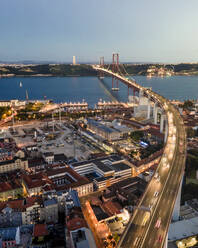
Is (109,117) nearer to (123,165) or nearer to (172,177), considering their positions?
(123,165)

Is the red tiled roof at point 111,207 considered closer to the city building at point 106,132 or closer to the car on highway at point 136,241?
the car on highway at point 136,241

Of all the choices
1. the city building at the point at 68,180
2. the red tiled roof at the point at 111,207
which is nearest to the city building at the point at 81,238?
the red tiled roof at the point at 111,207

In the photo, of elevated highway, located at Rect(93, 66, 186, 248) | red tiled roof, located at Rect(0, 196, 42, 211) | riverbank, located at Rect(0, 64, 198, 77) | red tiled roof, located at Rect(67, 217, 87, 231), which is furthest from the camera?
riverbank, located at Rect(0, 64, 198, 77)

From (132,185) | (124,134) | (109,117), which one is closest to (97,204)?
(132,185)

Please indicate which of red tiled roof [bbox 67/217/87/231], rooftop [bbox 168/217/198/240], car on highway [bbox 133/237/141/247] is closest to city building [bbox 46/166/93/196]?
red tiled roof [bbox 67/217/87/231]

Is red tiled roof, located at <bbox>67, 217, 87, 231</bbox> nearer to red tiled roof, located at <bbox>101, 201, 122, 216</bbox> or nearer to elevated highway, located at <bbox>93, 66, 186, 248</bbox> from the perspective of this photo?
elevated highway, located at <bbox>93, 66, 186, 248</bbox>

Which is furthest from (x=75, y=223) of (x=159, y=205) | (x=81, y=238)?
(x=159, y=205)

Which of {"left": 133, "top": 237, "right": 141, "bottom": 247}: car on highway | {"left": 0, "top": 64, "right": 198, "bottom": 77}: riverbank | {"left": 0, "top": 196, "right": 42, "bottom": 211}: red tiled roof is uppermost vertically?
{"left": 0, "top": 64, "right": 198, "bottom": 77}: riverbank

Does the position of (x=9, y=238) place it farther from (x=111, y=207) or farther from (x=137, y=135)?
(x=137, y=135)

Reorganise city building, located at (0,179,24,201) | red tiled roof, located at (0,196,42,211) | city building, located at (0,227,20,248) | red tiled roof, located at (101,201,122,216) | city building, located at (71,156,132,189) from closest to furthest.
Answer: city building, located at (0,227,20,248)
red tiled roof, located at (0,196,42,211)
red tiled roof, located at (101,201,122,216)
city building, located at (0,179,24,201)
city building, located at (71,156,132,189)
